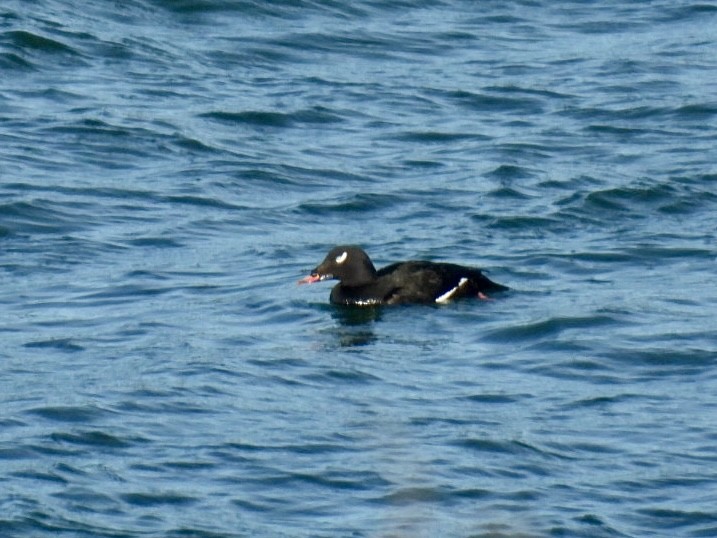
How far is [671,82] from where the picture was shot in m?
20.6

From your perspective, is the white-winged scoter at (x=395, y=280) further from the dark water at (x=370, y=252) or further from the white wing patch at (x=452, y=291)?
the dark water at (x=370, y=252)

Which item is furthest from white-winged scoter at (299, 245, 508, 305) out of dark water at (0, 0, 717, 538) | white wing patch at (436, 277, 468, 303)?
dark water at (0, 0, 717, 538)

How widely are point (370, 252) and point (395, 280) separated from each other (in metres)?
1.82

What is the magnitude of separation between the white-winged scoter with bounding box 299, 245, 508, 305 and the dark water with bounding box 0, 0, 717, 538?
176mm

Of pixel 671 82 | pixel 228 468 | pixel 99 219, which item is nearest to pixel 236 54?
pixel 671 82

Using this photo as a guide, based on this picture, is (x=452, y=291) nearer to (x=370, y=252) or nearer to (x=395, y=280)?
(x=395, y=280)

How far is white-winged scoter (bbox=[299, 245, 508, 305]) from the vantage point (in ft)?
41.0

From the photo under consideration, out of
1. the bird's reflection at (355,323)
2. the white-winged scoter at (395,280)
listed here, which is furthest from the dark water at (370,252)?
the white-winged scoter at (395,280)

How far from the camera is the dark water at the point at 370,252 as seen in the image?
8.43 meters

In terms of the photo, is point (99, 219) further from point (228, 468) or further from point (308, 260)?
point (228, 468)

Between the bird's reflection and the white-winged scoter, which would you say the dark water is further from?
the white-winged scoter

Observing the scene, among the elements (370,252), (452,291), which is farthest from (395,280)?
(370,252)

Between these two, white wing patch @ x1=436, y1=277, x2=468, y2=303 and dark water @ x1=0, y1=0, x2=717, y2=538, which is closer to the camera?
dark water @ x1=0, y1=0, x2=717, y2=538

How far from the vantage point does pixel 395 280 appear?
41.6 ft
